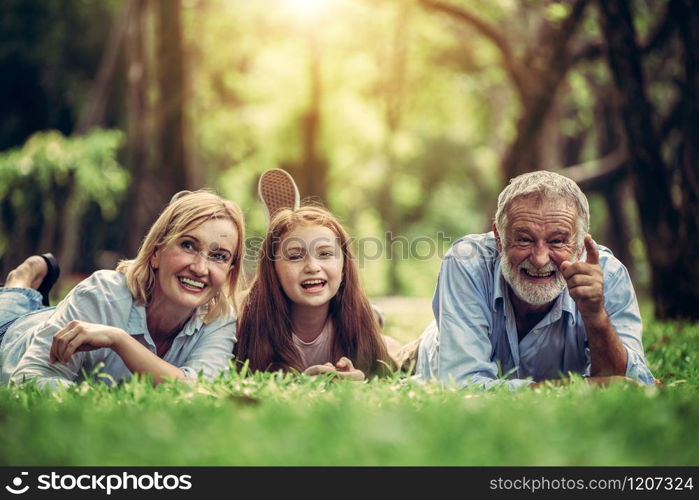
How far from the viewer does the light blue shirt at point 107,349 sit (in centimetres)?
433

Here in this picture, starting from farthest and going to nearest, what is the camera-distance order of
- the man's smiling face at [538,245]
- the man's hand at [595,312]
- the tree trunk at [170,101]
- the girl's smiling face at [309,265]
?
the tree trunk at [170,101]
the girl's smiling face at [309,265]
the man's smiling face at [538,245]
the man's hand at [595,312]

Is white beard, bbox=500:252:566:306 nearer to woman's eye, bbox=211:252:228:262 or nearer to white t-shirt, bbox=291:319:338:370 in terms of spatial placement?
white t-shirt, bbox=291:319:338:370

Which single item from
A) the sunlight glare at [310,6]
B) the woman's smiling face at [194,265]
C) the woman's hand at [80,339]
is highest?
the sunlight glare at [310,6]

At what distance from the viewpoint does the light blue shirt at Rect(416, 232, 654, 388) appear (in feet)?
14.3

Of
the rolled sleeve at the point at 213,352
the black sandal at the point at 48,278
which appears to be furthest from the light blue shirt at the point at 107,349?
the black sandal at the point at 48,278

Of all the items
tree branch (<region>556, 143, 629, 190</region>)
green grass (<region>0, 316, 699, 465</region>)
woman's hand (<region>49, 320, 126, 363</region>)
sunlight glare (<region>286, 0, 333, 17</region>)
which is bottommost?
green grass (<region>0, 316, 699, 465</region>)

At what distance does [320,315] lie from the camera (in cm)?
522

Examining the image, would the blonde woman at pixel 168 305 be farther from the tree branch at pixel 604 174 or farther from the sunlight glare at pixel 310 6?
the sunlight glare at pixel 310 6

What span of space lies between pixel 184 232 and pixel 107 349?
32.1 inches

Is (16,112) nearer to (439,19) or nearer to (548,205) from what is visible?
(439,19)

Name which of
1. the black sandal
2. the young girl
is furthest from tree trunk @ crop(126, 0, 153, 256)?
the young girl

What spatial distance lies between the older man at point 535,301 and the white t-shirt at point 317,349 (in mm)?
709

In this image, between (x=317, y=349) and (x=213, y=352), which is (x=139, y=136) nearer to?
(x=317, y=349)

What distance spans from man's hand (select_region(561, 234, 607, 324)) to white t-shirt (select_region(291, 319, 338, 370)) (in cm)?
174
